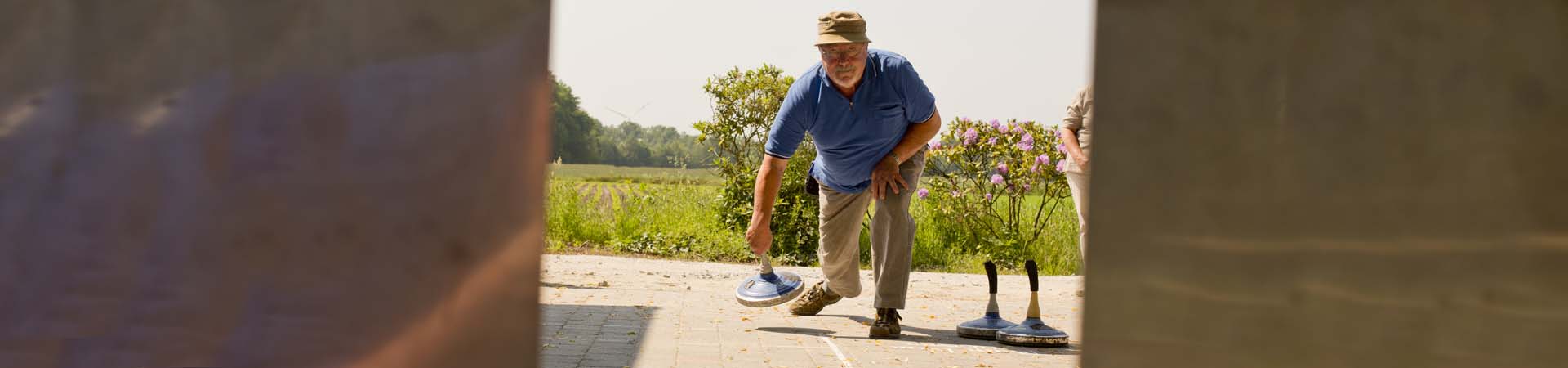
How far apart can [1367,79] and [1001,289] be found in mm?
6309

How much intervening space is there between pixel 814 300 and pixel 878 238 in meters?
0.78

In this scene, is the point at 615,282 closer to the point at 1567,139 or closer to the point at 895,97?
the point at 895,97

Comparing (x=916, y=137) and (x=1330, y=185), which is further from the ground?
(x=916, y=137)

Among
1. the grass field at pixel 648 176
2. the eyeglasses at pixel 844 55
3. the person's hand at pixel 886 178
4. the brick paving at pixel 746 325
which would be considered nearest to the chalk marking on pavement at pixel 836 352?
the brick paving at pixel 746 325

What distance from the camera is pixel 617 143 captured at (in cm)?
1995

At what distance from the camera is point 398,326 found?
72.1 inches

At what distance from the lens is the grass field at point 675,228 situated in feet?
34.0

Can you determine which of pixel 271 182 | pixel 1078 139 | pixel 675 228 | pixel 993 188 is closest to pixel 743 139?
pixel 675 228

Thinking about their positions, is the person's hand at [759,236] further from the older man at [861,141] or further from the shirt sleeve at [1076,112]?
the shirt sleeve at [1076,112]

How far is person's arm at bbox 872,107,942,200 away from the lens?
A: 5367mm

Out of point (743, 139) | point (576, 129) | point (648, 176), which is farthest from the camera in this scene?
point (576, 129)

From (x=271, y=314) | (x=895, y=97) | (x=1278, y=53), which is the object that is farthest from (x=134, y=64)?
(x=895, y=97)

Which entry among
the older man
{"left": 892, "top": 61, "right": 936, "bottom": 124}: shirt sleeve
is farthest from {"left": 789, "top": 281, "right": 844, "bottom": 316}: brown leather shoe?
{"left": 892, "top": 61, "right": 936, "bottom": 124}: shirt sleeve

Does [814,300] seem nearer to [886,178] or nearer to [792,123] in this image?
[886,178]
